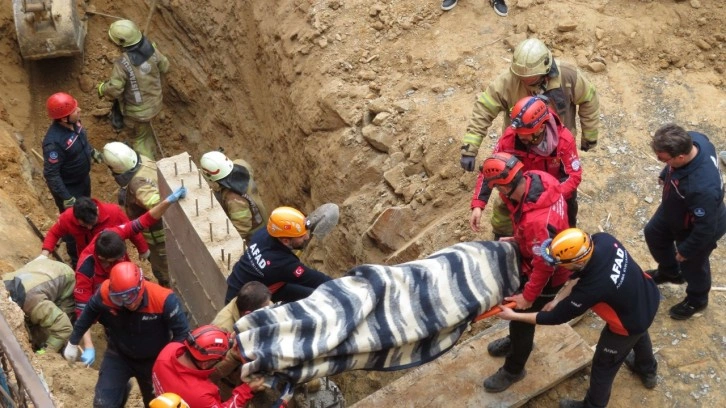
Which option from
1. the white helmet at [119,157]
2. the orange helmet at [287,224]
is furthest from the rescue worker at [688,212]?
the white helmet at [119,157]

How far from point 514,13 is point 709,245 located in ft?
12.6

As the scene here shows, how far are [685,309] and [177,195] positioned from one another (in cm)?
441

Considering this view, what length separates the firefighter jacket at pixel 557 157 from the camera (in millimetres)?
5762

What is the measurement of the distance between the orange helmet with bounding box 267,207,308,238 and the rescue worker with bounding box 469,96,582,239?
4.18 feet

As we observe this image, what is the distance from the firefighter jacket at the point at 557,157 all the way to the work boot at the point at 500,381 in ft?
4.32

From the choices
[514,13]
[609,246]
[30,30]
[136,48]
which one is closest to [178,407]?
[609,246]

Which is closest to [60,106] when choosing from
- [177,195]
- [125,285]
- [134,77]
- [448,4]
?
[177,195]

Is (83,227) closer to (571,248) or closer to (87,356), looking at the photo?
(87,356)

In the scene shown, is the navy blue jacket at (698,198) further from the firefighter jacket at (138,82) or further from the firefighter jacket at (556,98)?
the firefighter jacket at (138,82)

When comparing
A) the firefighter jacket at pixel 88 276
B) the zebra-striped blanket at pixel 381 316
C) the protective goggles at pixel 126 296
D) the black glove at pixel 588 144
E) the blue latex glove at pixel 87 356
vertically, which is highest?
the zebra-striped blanket at pixel 381 316

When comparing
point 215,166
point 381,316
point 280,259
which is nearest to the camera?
point 381,316

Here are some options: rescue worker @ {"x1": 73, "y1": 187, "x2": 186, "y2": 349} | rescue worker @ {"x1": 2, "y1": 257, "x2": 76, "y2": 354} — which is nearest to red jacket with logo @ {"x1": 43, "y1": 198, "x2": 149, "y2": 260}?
rescue worker @ {"x1": 73, "y1": 187, "x2": 186, "y2": 349}

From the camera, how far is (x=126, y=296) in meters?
5.62

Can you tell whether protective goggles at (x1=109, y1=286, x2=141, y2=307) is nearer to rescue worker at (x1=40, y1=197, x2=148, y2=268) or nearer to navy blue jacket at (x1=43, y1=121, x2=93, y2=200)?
rescue worker at (x1=40, y1=197, x2=148, y2=268)
